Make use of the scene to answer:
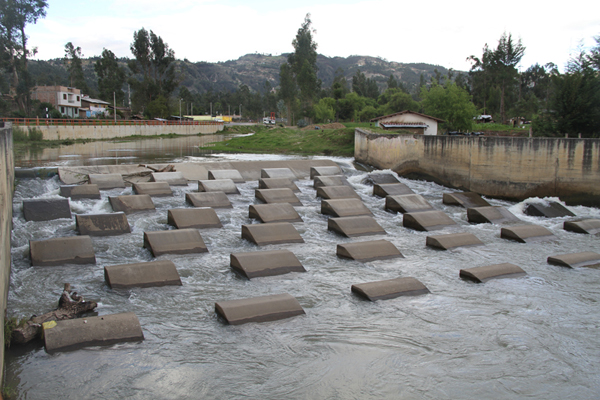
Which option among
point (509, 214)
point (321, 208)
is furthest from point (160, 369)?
point (509, 214)

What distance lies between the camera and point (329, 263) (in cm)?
1128

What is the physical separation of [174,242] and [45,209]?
5.01 m

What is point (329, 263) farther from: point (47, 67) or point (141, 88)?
point (47, 67)

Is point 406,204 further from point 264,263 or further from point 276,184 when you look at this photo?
point 264,263

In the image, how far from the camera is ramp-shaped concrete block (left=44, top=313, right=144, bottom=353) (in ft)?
22.4

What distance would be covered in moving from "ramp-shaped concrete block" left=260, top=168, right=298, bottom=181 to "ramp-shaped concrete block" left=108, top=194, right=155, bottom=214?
616 centimetres

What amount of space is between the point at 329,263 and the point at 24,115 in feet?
191

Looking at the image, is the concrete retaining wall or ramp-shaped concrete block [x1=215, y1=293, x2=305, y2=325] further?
the concrete retaining wall

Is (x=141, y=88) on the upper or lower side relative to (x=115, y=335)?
upper

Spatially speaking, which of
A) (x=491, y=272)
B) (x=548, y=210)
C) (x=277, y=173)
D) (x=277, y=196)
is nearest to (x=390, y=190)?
Answer: (x=277, y=196)

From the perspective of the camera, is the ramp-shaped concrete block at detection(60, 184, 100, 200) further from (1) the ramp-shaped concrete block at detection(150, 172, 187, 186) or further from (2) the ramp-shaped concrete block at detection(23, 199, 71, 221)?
(1) the ramp-shaped concrete block at detection(150, 172, 187, 186)

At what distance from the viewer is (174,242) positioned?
1157 centimetres

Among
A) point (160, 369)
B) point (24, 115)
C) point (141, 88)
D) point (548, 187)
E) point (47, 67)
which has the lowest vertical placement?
point (160, 369)

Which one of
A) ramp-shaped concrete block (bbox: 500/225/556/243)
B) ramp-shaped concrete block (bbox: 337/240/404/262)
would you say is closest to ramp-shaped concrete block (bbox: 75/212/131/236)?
ramp-shaped concrete block (bbox: 337/240/404/262)
